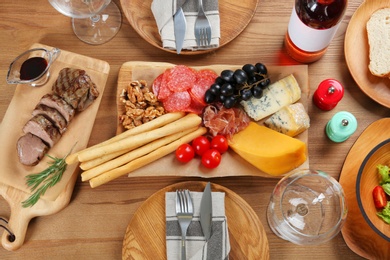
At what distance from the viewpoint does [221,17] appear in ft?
4.23

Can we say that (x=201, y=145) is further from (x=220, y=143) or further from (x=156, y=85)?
(x=156, y=85)

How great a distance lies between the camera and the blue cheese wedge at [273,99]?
1.20 meters

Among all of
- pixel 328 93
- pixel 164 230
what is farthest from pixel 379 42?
pixel 164 230

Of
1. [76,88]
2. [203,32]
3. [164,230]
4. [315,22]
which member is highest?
[315,22]

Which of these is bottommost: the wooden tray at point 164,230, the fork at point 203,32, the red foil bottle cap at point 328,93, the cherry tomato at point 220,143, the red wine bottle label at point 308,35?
the wooden tray at point 164,230

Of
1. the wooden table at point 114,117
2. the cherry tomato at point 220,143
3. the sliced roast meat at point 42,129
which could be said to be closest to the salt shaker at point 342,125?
the wooden table at point 114,117

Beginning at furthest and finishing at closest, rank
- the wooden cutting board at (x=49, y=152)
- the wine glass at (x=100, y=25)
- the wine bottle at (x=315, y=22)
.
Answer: the wine glass at (x=100, y=25) → the wooden cutting board at (x=49, y=152) → the wine bottle at (x=315, y=22)

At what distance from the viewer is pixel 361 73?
1.23 metres

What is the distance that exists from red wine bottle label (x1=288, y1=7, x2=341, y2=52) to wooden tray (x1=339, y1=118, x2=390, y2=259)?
0.87 ft

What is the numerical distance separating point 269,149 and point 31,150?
0.62 meters

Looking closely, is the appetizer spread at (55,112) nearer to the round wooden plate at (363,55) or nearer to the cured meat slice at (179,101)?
the cured meat slice at (179,101)

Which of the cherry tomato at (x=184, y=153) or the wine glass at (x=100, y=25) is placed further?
the wine glass at (x=100, y=25)

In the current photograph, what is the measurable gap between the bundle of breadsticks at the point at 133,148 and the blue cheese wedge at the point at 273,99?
0.14 meters

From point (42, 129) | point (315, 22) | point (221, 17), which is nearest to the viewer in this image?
point (315, 22)
